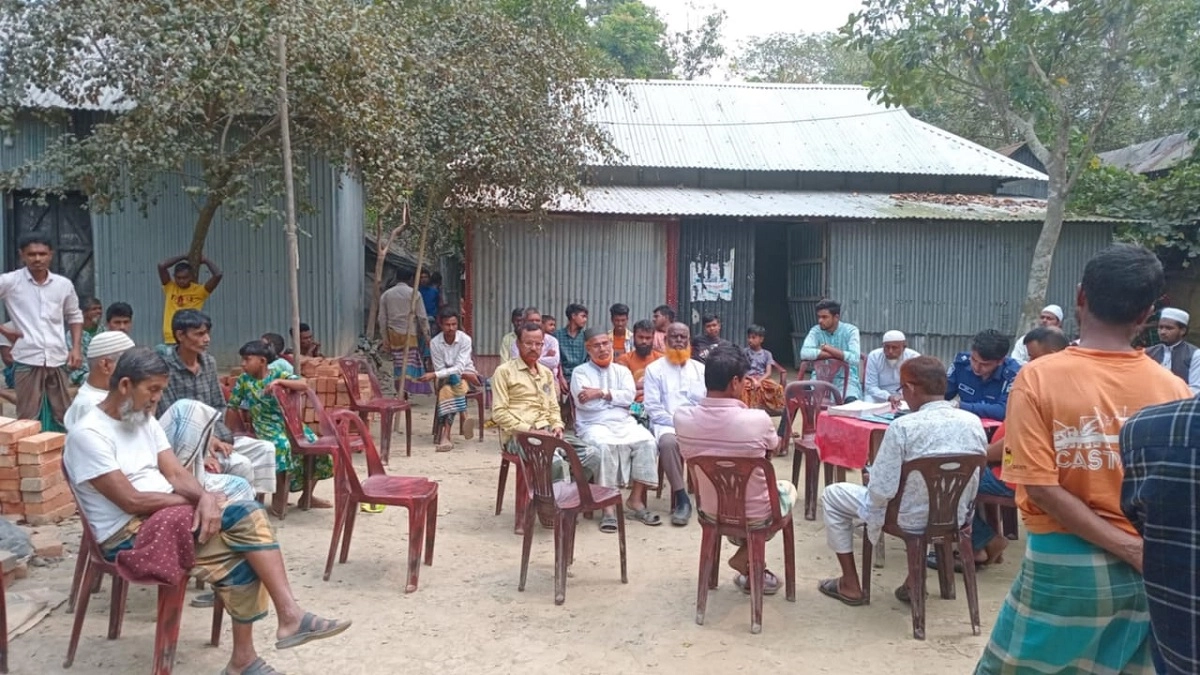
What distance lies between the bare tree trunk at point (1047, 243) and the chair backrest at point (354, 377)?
8938mm

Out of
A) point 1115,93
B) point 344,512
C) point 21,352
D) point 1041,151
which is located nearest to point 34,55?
point 21,352

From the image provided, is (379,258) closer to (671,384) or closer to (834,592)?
(671,384)

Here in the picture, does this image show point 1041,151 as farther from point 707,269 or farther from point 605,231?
point 605,231

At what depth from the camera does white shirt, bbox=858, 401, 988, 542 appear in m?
4.02

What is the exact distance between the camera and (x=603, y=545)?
538 centimetres

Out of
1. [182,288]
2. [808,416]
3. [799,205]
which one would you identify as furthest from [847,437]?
[799,205]

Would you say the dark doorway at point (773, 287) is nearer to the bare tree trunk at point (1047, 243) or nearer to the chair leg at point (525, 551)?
the bare tree trunk at point (1047, 243)

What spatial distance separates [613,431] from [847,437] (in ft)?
5.22

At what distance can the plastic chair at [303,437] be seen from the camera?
5.60 meters

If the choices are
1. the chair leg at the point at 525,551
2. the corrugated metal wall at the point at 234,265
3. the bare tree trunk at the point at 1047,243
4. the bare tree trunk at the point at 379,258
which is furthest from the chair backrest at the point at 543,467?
the bare tree trunk at the point at 1047,243

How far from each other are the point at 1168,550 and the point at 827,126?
13.6 m

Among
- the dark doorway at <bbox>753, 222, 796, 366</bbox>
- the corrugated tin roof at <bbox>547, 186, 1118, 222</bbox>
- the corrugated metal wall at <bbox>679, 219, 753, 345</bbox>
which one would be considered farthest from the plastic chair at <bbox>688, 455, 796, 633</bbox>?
the dark doorway at <bbox>753, 222, 796, 366</bbox>

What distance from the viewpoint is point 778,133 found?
1389 cm

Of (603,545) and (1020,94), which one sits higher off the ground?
(1020,94)
